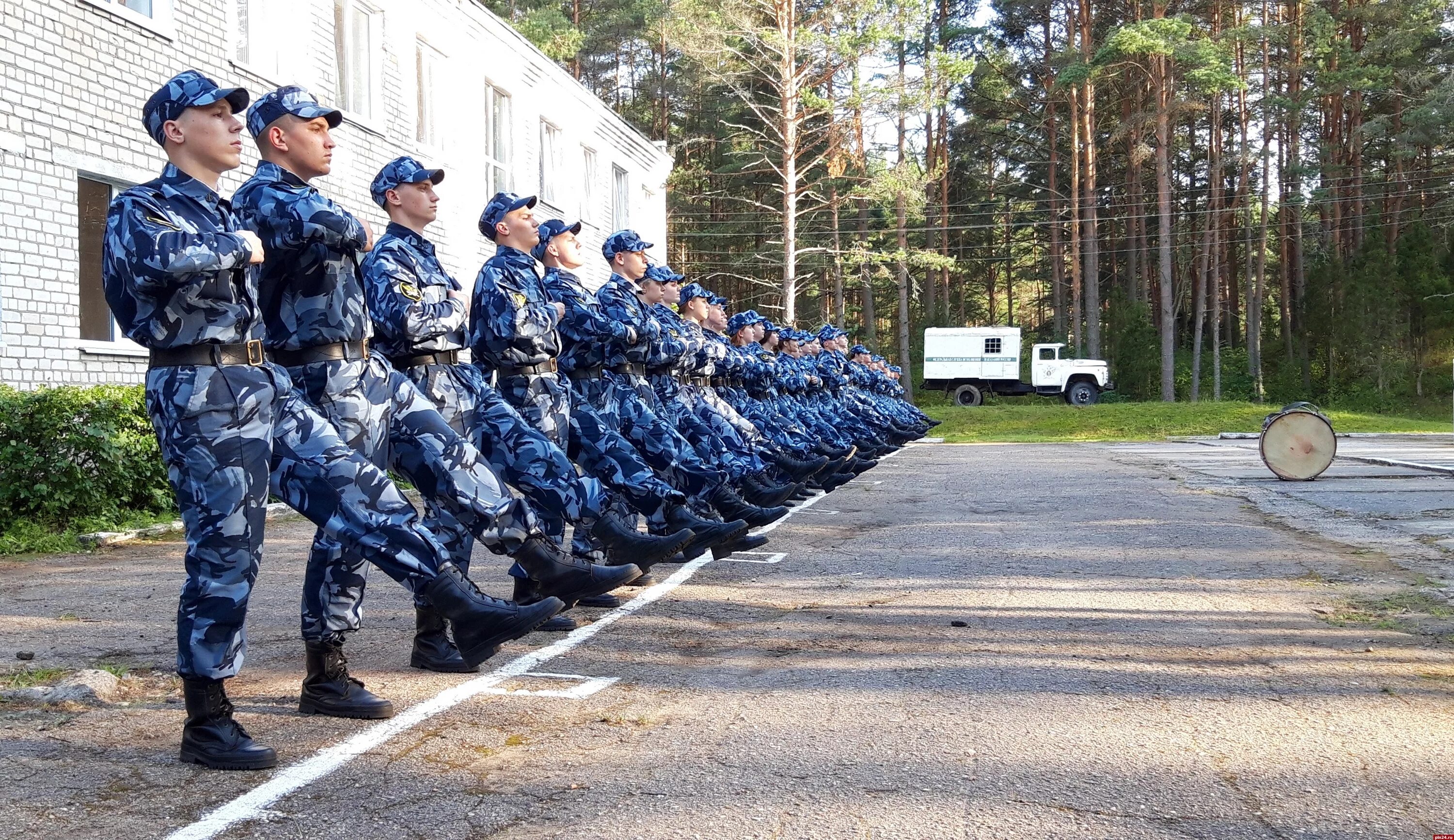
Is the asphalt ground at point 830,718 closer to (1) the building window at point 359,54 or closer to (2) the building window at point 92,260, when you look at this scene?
(2) the building window at point 92,260

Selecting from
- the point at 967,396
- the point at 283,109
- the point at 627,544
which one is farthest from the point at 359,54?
the point at 967,396

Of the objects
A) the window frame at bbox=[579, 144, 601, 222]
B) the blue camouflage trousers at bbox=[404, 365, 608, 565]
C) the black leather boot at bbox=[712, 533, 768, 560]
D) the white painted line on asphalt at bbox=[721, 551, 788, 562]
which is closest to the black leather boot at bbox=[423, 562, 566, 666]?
the blue camouflage trousers at bbox=[404, 365, 608, 565]

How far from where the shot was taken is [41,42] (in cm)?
1150

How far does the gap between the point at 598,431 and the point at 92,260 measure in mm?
7178

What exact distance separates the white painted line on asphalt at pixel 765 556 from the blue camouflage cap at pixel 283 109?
451 cm

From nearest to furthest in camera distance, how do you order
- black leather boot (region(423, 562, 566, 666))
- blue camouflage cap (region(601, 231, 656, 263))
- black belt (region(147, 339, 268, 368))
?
black belt (region(147, 339, 268, 368)), black leather boot (region(423, 562, 566, 666)), blue camouflage cap (region(601, 231, 656, 263))

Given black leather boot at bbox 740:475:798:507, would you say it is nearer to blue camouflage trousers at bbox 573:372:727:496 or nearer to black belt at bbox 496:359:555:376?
blue camouflage trousers at bbox 573:372:727:496

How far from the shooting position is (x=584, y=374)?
25.9 ft

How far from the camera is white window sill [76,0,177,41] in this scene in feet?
39.7

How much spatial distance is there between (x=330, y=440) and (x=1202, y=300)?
49.9 metres

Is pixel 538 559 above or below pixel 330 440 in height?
below

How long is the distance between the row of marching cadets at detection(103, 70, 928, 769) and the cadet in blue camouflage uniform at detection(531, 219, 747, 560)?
0.02 meters

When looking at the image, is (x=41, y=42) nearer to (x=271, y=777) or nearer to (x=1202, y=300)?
(x=271, y=777)

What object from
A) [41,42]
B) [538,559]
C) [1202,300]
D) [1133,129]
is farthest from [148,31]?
[1202,300]
